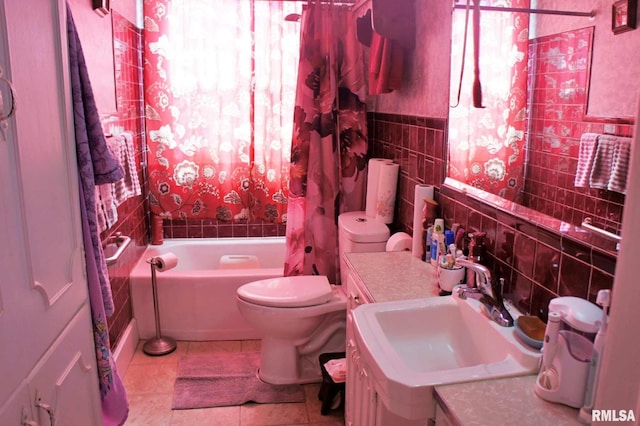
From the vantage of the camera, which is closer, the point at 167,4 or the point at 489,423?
the point at 489,423

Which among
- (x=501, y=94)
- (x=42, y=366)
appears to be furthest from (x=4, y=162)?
(x=501, y=94)

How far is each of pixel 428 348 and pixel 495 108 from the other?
2.73 ft

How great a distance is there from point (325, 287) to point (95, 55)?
1597 mm

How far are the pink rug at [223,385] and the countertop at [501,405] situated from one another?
164 cm

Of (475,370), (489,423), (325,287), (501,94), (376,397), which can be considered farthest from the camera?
(325,287)

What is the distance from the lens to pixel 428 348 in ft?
5.49

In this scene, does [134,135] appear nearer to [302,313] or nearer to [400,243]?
[302,313]

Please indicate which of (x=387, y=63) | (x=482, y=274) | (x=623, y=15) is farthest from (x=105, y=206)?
(x=623, y=15)

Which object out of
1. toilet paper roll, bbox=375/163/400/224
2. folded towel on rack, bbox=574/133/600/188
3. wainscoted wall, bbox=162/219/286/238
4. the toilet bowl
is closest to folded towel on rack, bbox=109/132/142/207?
the toilet bowl

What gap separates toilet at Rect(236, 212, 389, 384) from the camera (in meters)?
2.69

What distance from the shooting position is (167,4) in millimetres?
3414

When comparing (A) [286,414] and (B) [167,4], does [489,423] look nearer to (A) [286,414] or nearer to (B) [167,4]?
(A) [286,414]

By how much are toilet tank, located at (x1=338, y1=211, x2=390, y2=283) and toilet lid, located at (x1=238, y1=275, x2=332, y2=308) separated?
18 cm

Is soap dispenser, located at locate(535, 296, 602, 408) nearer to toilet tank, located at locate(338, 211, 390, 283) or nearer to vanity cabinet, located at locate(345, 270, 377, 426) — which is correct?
vanity cabinet, located at locate(345, 270, 377, 426)
